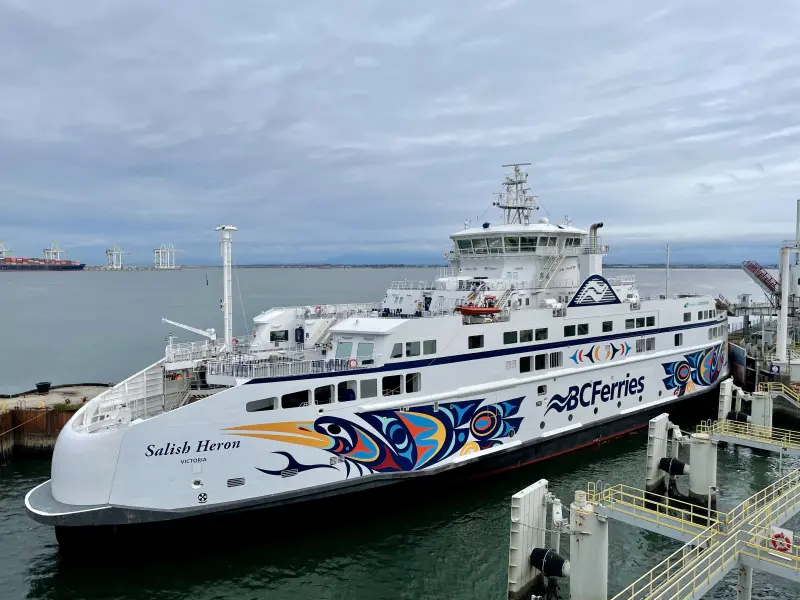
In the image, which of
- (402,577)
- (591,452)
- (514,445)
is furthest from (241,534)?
(591,452)

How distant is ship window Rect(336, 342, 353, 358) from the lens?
1577cm

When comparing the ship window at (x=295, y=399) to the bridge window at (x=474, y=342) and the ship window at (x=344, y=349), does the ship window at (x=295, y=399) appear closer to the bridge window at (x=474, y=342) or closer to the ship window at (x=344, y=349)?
the ship window at (x=344, y=349)

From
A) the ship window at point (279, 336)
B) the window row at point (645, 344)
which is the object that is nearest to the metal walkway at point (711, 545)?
the window row at point (645, 344)

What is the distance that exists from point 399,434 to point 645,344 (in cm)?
1216

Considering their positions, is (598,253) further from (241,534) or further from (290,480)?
(241,534)

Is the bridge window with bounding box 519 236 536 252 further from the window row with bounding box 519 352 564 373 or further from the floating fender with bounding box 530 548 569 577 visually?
the floating fender with bounding box 530 548 569 577

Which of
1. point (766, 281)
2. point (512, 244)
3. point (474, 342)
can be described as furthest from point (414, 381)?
point (766, 281)

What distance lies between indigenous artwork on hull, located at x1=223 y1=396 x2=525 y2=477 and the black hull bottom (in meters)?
0.63

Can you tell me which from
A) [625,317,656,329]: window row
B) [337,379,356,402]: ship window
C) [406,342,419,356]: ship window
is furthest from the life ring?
[625,317,656,329]: window row

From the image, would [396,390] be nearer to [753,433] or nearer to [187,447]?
[187,447]

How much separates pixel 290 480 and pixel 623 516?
7.70m

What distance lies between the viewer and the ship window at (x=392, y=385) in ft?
51.6

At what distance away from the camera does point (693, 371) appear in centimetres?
2497

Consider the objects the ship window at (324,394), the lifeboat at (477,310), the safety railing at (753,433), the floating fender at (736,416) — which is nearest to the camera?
the ship window at (324,394)
